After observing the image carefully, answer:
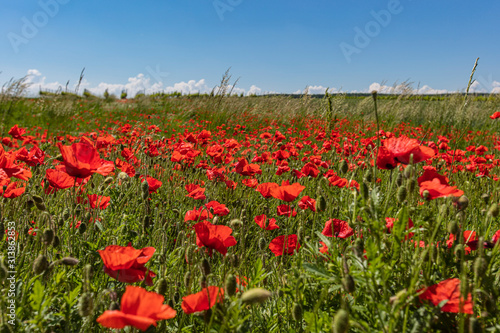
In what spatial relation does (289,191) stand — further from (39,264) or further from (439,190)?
(39,264)

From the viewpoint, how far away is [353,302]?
3.64 ft

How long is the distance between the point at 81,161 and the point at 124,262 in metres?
0.60

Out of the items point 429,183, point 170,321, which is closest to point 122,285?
point 170,321

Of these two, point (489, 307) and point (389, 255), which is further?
point (389, 255)

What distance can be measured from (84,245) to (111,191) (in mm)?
820

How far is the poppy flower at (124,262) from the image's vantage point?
2.83ft

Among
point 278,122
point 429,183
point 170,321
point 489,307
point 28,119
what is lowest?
point 170,321

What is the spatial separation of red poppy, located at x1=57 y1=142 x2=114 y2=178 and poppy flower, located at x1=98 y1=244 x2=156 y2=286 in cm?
42

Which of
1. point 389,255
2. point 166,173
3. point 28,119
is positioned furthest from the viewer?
point 28,119

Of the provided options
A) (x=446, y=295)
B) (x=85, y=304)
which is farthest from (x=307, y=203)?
(x=85, y=304)

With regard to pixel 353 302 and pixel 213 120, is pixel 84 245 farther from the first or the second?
pixel 213 120

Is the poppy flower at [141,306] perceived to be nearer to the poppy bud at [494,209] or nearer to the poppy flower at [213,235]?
the poppy flower at [213,235]

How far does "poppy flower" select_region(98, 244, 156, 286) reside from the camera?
0.86 metres

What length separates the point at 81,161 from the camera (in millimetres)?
1271
